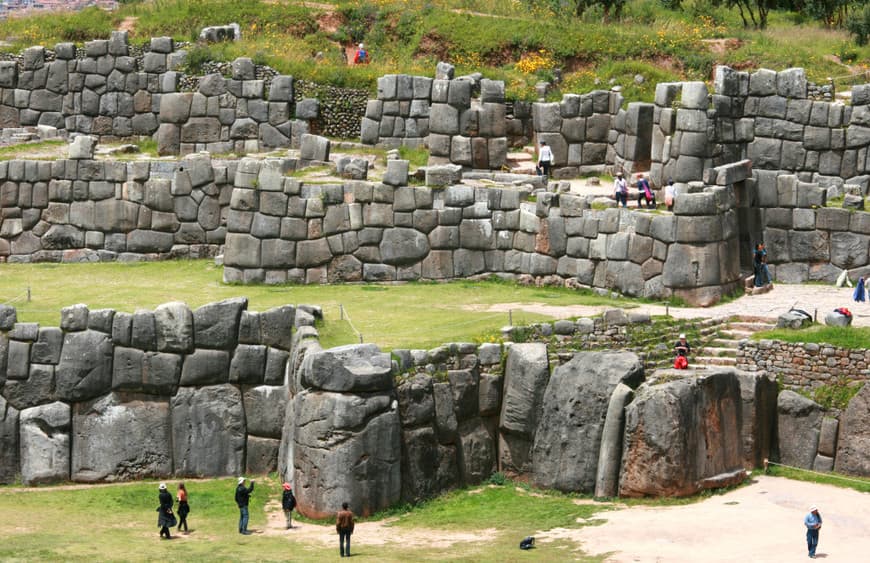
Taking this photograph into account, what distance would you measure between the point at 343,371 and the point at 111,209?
619 inches

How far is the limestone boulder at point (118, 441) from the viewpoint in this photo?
41875 mm

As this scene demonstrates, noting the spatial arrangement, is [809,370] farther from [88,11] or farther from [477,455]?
[88,11]

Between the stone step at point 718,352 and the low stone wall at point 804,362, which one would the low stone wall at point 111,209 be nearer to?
the stone step at point 718,352

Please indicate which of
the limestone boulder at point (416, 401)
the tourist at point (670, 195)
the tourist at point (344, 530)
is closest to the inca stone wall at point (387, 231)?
the tourist at point (670, 195)

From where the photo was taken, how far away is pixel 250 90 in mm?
57000

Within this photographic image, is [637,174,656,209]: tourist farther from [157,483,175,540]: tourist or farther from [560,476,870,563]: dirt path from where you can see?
[157,483,175,540]: tourist

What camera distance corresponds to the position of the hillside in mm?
58562

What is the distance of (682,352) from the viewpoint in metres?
42.9

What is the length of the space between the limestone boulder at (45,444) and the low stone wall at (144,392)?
0.02 m

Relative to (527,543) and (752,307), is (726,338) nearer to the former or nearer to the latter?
(752,307)

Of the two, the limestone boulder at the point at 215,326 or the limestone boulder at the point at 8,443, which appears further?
the limestone boulder at the point at 215,326

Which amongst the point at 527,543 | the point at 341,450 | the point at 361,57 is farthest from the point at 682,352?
the point at 361,57

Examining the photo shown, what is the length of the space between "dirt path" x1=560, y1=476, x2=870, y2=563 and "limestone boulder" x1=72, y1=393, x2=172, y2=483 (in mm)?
8881

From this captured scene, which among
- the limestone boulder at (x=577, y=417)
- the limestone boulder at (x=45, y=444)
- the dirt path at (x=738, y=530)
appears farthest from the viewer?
the limestone boulder at (x=45, y=444)
